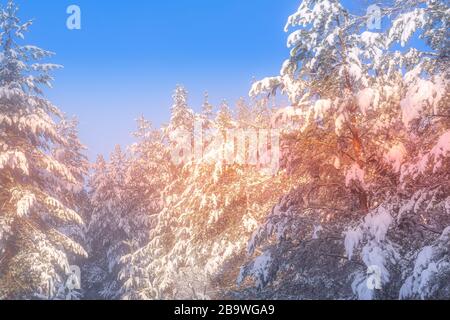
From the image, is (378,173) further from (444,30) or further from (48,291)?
(48,291)

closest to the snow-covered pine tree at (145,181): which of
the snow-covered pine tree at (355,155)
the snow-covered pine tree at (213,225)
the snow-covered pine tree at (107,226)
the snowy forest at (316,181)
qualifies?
the snow-covered pine tree at (107,226)

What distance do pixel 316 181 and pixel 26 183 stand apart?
396 inches

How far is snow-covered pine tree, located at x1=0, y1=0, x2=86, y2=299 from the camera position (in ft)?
39.7

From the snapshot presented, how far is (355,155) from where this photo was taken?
28.4 feet

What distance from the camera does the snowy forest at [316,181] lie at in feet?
22.7

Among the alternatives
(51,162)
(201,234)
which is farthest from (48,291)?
(201,234)

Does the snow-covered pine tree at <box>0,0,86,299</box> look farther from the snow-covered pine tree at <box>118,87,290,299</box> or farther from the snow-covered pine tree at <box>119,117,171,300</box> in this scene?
the snow-covered pine tree at <box>119,117,171,300</box>

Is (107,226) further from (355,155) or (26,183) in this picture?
(355,155)

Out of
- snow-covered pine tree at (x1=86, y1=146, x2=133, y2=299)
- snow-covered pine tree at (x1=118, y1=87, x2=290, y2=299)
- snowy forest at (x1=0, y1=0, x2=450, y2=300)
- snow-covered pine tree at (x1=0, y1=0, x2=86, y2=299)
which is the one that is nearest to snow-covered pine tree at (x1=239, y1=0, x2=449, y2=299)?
snowy forest at (x1=0, y1=0, x2=450, y2=300)

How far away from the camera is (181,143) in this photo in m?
19.7

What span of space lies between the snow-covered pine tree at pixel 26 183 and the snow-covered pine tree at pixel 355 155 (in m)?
6.95

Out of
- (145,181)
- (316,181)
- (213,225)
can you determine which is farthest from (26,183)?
(145,181)

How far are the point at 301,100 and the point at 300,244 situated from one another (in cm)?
309

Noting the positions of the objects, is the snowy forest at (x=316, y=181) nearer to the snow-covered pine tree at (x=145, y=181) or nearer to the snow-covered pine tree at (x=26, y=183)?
the snow-covered pine tree at (x=26, y=183)
